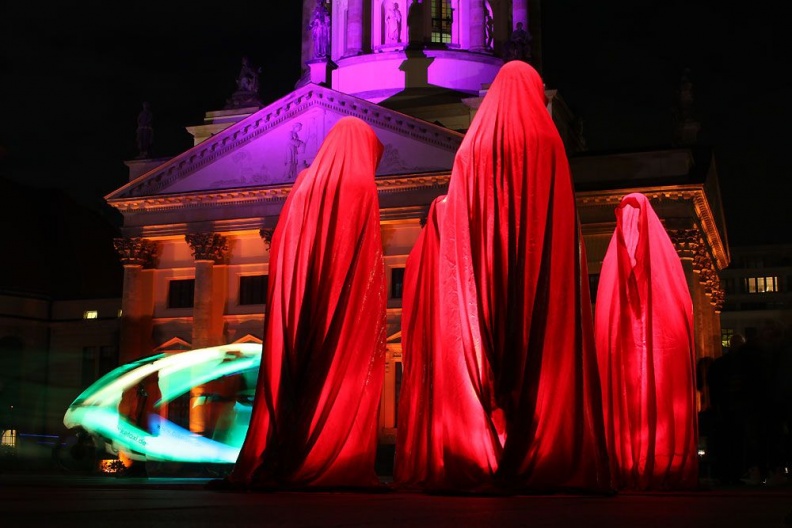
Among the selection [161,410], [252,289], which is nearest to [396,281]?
[252,289]

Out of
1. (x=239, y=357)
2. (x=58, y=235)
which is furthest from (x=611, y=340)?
(x=58, y=235)

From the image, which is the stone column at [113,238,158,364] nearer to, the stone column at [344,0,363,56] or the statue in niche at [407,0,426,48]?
the stone column at [344,0,363,56]

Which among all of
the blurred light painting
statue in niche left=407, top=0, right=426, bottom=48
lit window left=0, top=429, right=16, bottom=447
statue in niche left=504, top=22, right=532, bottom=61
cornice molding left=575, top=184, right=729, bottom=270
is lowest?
lit window left=0, top=429, right=16, bottom=447

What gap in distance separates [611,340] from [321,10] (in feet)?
111

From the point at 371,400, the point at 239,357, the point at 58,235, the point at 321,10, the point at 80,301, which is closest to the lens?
the point at 371,400

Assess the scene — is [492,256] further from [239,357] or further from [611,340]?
[239,357]

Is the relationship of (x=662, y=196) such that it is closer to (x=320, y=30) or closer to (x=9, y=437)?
(x=320, y=30)

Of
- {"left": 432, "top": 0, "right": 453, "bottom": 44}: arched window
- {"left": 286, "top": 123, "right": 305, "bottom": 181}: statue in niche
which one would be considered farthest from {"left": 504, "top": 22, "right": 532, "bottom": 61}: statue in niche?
{"left": 286, "top": 123, "right": 305, "bottom": 181}: statue in niche

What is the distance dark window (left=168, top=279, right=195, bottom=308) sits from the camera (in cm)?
4525

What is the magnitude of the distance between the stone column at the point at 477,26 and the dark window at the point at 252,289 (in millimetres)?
14216

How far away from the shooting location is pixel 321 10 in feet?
150

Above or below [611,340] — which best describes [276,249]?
above

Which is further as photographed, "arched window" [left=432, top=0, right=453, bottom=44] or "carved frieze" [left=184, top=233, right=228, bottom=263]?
"arched window" [left=432, top=0, right=453, bottom=44]

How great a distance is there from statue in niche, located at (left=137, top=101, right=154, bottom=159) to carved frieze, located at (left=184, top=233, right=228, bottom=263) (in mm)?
5393
